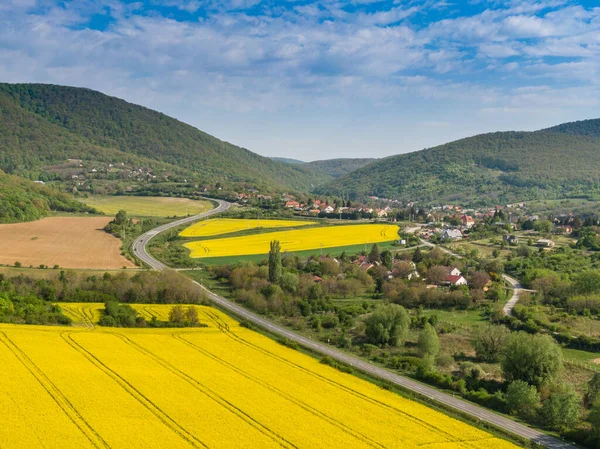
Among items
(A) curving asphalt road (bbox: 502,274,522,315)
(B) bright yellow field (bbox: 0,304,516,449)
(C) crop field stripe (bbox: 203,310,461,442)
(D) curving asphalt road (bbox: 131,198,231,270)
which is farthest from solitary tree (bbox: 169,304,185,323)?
(A) curving asphalt road (bbox: 502,274,522,315)

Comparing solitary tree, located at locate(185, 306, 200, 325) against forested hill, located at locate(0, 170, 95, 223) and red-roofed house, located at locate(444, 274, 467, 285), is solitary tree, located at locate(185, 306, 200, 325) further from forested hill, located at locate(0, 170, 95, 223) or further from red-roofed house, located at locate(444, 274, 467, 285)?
forested hill, located at locate(0, 170, 95, 223)

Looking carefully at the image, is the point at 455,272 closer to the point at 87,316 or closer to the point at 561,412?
the point at 561,412

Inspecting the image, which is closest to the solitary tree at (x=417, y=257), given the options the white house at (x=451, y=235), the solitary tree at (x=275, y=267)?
the solitary tree at (x=275, y=267)

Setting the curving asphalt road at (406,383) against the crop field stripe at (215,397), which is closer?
the crop field stripe at (215,397)

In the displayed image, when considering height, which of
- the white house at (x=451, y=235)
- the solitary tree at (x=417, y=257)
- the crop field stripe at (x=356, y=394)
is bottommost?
the crop field stripe at (x=356, y=394)

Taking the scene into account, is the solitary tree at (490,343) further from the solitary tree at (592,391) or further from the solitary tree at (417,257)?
the solitary tree at (417,257)

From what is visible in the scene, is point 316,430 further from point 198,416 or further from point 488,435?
point 488,435
